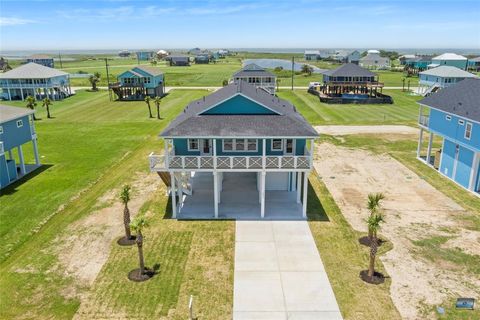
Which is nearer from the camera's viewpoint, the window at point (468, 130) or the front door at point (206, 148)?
the front door at point (206, 148)

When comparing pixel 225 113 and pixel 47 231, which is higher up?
pixel 225 113

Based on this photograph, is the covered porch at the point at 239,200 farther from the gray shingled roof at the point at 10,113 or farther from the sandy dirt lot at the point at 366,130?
the sandy dirt lot at the point at 366,130

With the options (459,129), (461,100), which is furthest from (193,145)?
(461,100)

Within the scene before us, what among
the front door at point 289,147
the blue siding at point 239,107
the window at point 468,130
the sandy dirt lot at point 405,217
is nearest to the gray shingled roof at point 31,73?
the sandy dirt lot at point 405,217

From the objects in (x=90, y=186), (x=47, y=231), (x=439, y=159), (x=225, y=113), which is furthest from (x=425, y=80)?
(x=47, y=231)

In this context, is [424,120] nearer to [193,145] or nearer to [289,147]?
[289,147]

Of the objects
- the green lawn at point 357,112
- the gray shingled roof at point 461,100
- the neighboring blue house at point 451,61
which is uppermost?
the neighboring blue house at point 451,61

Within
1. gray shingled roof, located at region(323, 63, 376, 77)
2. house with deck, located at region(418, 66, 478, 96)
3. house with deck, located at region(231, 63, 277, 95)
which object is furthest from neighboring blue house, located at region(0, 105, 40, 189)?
house with deck, located at region(418, 66, 478, 96)

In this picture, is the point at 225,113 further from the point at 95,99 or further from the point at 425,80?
the point at 425,80
